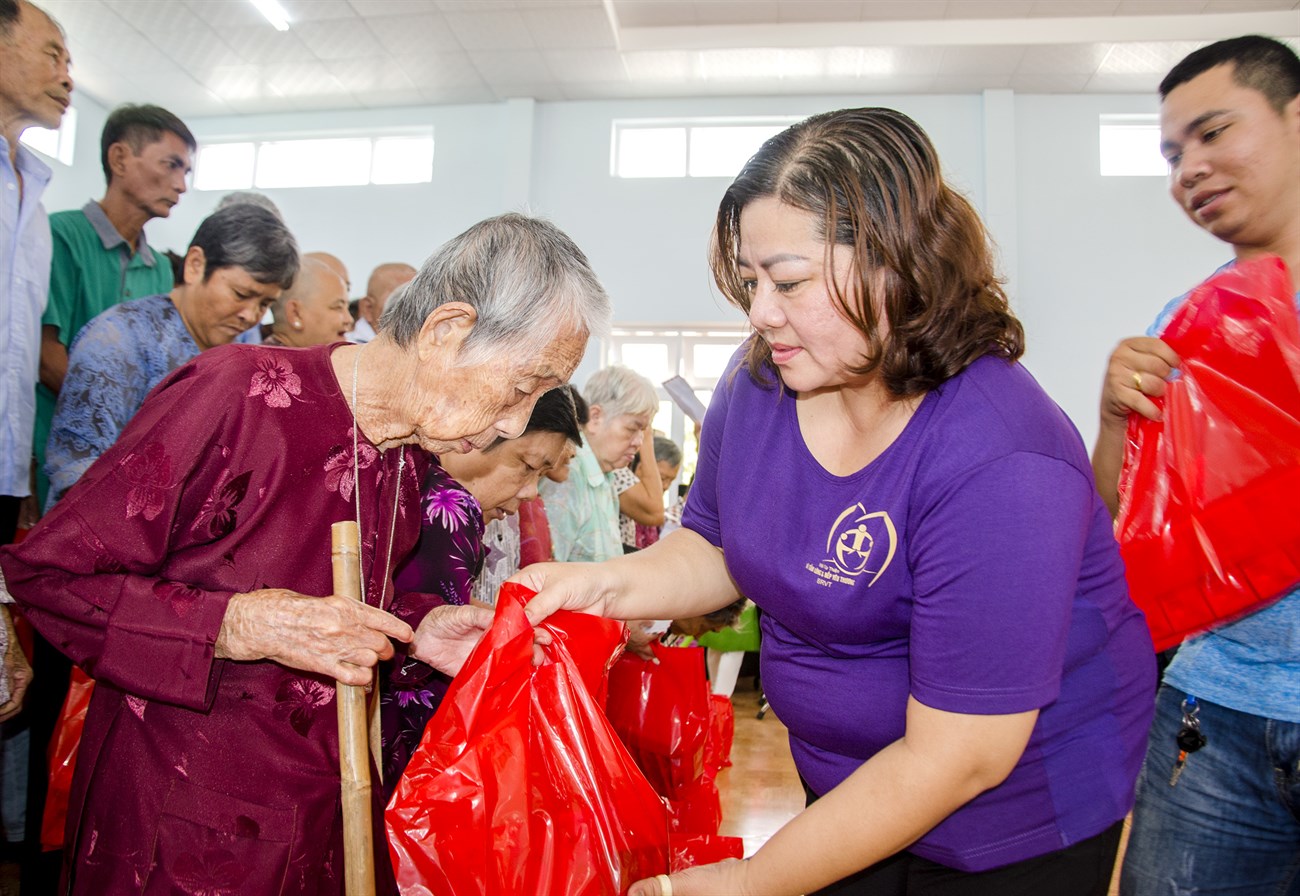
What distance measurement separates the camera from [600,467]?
3.35 meters

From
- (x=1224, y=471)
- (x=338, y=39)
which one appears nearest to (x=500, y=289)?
(x=1224, y=471)

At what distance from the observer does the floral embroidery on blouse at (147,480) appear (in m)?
0.98

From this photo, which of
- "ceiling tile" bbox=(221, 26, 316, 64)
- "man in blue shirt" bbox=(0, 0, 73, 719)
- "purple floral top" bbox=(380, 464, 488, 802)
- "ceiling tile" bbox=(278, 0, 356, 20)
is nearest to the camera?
"purple floral top" bbox=(380, 464, 488, 802)

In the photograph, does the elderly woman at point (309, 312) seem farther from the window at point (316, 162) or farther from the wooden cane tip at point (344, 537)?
the window at point (316, 162)

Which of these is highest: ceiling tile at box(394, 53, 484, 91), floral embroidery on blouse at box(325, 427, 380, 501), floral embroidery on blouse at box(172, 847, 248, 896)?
ceiling tile at box(394, 53, 484, 91)

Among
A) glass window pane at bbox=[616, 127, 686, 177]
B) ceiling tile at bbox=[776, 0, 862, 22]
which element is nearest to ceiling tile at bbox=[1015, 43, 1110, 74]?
ceiling tile at bbox=[776, 0, 862, 22]

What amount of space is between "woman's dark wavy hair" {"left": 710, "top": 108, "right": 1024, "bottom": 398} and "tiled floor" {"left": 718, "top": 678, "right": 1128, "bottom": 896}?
2040 mm

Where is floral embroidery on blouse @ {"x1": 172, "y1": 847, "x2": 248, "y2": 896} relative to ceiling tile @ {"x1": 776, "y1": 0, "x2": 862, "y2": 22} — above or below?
below

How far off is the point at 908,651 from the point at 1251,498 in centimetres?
48

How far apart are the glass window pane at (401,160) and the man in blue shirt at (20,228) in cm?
679

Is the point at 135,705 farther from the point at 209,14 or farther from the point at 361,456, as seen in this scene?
the point at 209,14

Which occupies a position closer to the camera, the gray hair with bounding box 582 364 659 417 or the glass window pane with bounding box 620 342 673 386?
the gray hair with bounding box 582 364 659 417

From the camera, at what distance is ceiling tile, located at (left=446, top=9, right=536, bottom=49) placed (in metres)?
6.79

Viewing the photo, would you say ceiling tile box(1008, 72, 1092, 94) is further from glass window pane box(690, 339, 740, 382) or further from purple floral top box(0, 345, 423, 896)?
purple floral top box(0, 345, 423, 896)
